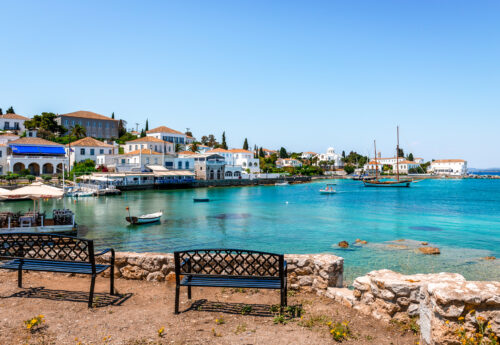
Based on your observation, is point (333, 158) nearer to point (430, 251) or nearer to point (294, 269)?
point (430, 251)

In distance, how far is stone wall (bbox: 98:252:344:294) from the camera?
6414 mm

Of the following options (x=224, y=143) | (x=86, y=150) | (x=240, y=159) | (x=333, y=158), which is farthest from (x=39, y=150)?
(x=333, y=158)

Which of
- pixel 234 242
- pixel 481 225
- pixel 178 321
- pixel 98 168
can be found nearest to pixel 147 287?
pixel 178 321

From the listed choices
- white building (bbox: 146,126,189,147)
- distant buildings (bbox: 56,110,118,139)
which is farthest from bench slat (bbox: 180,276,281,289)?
distant buildings (bbox: 56,110,118,139)

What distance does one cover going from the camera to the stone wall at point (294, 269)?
6414 millimetres

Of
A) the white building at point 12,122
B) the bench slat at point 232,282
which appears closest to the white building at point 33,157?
the white building at point 12,122

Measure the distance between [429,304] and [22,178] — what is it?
69153 millimetres

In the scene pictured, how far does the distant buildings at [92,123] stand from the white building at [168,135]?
10.9m

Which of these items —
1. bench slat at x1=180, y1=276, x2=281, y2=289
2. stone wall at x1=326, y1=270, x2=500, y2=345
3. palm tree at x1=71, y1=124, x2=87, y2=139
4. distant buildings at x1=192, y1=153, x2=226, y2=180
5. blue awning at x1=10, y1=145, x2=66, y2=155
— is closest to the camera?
stone wall at x1=326, y1=270, x2=500, y2=345

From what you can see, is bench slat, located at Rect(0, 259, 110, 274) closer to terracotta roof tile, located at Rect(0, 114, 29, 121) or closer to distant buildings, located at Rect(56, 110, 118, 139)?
distant buildings, located at Rect(56, 110, 118, 139)

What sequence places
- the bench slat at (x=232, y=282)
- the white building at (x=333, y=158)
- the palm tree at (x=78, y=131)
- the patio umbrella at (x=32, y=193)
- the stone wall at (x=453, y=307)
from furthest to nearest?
the white building at (x=333, y=158) → the palm tree at (x=78, y=131) → the patio umbrella at (x=32, y=193) → the bench slat at (x=232, y=282) → the stone wall at (x=453, y=307)

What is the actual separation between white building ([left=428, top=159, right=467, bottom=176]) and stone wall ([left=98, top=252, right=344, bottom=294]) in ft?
667

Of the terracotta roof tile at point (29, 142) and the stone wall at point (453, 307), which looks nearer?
the stone wall at point (453, 307)

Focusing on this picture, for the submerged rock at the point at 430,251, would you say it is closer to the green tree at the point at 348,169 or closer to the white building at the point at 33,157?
the white building at the point at 33,157
